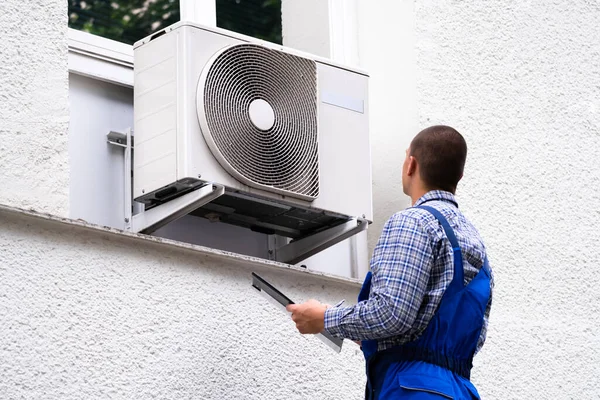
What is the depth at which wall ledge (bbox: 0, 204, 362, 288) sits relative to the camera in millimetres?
3922

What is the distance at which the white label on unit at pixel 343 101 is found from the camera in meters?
4.83

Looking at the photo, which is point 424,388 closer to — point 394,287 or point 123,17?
point 394,287

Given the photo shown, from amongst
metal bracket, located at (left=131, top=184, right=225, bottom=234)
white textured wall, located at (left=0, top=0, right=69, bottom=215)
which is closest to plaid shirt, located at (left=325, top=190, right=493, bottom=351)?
metal bracket, located at (left=131, top=184, right=225, bottom=234)

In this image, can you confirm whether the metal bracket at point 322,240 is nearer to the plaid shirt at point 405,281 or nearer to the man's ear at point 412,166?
the man's ear at point 412,166

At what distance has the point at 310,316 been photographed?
391cm

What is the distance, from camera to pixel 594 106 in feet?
19.8

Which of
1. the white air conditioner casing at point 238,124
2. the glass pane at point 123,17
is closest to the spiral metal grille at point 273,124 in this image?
the white air conditioner casing at point 238,124

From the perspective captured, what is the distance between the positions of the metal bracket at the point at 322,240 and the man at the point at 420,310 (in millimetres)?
916

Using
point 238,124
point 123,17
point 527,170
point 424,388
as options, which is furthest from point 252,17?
point 424,388

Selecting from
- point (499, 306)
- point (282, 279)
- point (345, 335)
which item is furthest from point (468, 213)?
point (345, 335)

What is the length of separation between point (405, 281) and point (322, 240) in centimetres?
120

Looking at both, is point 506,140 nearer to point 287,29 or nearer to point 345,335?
point 287,29

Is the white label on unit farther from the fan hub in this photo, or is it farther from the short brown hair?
the short brown hair

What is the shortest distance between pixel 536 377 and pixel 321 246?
1.15m
